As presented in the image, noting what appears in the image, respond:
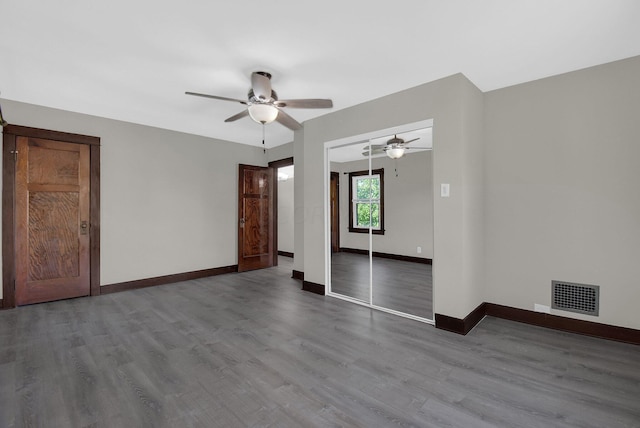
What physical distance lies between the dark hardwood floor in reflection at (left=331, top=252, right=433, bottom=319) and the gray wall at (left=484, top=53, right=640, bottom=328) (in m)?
0.88

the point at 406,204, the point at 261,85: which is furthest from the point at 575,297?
the point at 261,85

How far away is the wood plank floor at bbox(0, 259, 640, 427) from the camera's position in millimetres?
1854

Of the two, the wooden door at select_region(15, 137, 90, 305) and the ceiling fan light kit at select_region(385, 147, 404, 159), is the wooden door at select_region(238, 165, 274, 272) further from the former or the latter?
the ceiling fan light kit at select_region(385, 147, 404, 159)

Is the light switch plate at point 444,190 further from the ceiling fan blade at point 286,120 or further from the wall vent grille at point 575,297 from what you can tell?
the ceiling fan blade at point 286,120

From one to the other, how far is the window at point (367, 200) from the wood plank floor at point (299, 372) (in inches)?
54.6

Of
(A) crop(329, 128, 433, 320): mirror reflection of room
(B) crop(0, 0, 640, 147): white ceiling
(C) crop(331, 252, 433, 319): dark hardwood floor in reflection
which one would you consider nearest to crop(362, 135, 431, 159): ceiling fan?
(A) crop(329, 128, 433, 320): mirror reflection of room

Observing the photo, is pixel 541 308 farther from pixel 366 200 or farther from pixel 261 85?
pixel 261 85

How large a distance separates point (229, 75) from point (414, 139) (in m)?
2.28

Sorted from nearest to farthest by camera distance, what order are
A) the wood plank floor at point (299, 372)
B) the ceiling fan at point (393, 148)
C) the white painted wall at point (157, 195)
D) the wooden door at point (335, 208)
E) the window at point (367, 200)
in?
the wood plank floor at point (299, 372)
the ceiling fan at point (393, 148)
the window at point (367, 200)
the white painted wall at point (157, 195)
the wooden door at point (335, 208)

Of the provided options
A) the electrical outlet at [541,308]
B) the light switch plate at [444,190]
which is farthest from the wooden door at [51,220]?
the electrical outlet at [541,308]

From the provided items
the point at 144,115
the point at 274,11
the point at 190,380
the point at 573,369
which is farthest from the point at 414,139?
the point at 144,115

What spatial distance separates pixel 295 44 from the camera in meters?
2.58

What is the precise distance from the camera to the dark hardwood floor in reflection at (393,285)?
3.84 meters

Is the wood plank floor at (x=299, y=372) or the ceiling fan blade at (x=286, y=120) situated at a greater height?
the ceiling fan blade at (x=286, y=120)
